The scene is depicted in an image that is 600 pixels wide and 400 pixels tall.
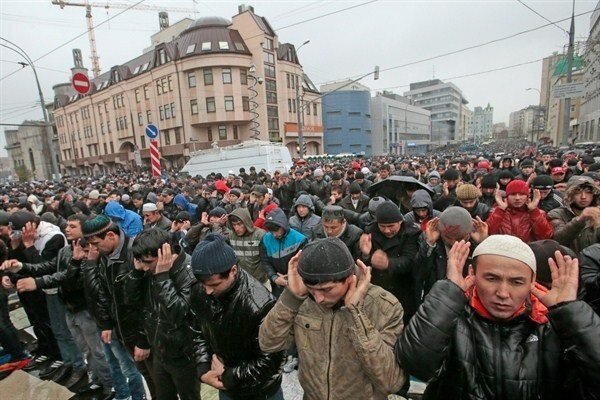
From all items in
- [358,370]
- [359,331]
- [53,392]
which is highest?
[359,331]

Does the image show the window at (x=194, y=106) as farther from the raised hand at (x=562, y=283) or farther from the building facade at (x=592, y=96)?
the building facade at (x=592, y=96)

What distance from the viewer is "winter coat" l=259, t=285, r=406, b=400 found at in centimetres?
179

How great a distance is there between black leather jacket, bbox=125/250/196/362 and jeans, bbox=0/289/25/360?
2.60 meters

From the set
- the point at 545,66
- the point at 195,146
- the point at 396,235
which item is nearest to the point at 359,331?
the point at 396,235

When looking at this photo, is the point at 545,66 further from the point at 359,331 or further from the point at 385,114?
the point at 359,331

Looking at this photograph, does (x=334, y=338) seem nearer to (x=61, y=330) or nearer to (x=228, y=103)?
(x=61, y=330)

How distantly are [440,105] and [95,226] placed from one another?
122 m

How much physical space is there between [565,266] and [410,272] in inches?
68.9

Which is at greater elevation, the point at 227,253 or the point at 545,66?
the point at 545,66

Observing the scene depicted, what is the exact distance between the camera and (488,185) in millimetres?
5301

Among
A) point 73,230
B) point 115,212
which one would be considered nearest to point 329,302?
point 73,230

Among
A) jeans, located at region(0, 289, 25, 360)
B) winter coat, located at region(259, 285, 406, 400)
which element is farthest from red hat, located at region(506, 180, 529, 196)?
jeans, located at region(0, 289, 25, 360)

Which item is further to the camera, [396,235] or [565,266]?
[396,235]

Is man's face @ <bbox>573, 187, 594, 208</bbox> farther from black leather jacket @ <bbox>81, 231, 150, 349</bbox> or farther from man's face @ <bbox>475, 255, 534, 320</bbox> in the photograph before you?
black leather jacket @ <bbox>81, 231, 150, 349</bbox>
